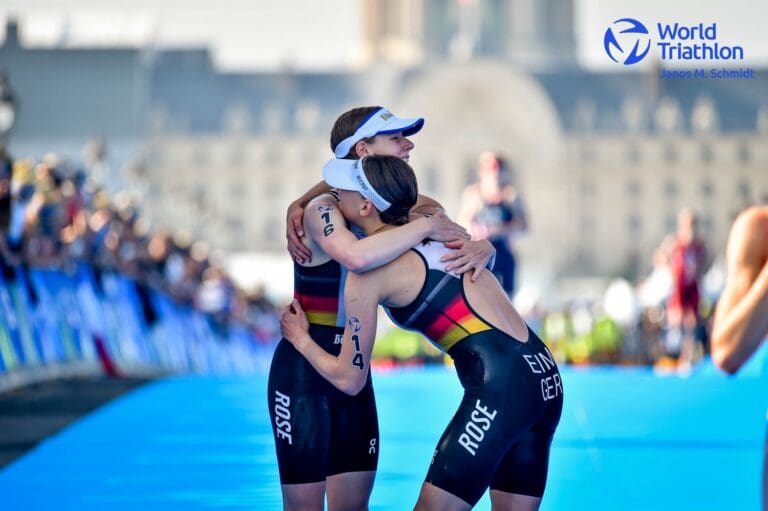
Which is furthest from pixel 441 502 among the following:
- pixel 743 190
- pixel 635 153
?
pixel 743 190

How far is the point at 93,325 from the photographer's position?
14.3 meters

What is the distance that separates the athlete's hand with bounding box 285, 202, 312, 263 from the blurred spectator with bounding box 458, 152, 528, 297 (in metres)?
7.14

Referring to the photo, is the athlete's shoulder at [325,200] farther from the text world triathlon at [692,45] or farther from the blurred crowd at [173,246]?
the blurred crowd at [173,246]

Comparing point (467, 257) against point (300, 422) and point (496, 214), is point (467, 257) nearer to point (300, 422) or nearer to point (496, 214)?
point (300, 422)

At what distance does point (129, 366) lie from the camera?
615 inches

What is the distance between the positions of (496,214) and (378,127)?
24.6 ft

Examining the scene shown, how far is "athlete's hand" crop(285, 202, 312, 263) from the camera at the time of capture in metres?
5.06

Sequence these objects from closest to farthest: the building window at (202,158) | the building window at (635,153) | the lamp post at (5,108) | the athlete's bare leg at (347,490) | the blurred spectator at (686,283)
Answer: the athlete's bare leg at (347,490), the lamp post at (5,108), the blurred spectator at (686,283), the building window at (202,158), the building window at (635,153)

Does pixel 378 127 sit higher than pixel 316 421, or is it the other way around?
pixel 378 127

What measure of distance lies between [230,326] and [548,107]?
326 ft

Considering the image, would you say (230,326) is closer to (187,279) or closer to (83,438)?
(187,279)

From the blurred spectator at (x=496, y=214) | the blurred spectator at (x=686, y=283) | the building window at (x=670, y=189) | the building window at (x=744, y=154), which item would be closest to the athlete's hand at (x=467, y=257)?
the blurred spectator at (x=496, y=214)

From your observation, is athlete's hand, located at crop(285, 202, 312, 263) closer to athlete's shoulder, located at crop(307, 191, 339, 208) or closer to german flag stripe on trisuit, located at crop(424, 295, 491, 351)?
athlete's shoulder, located at crop(307, 191, 339, 208)

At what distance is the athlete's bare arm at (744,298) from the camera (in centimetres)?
406
